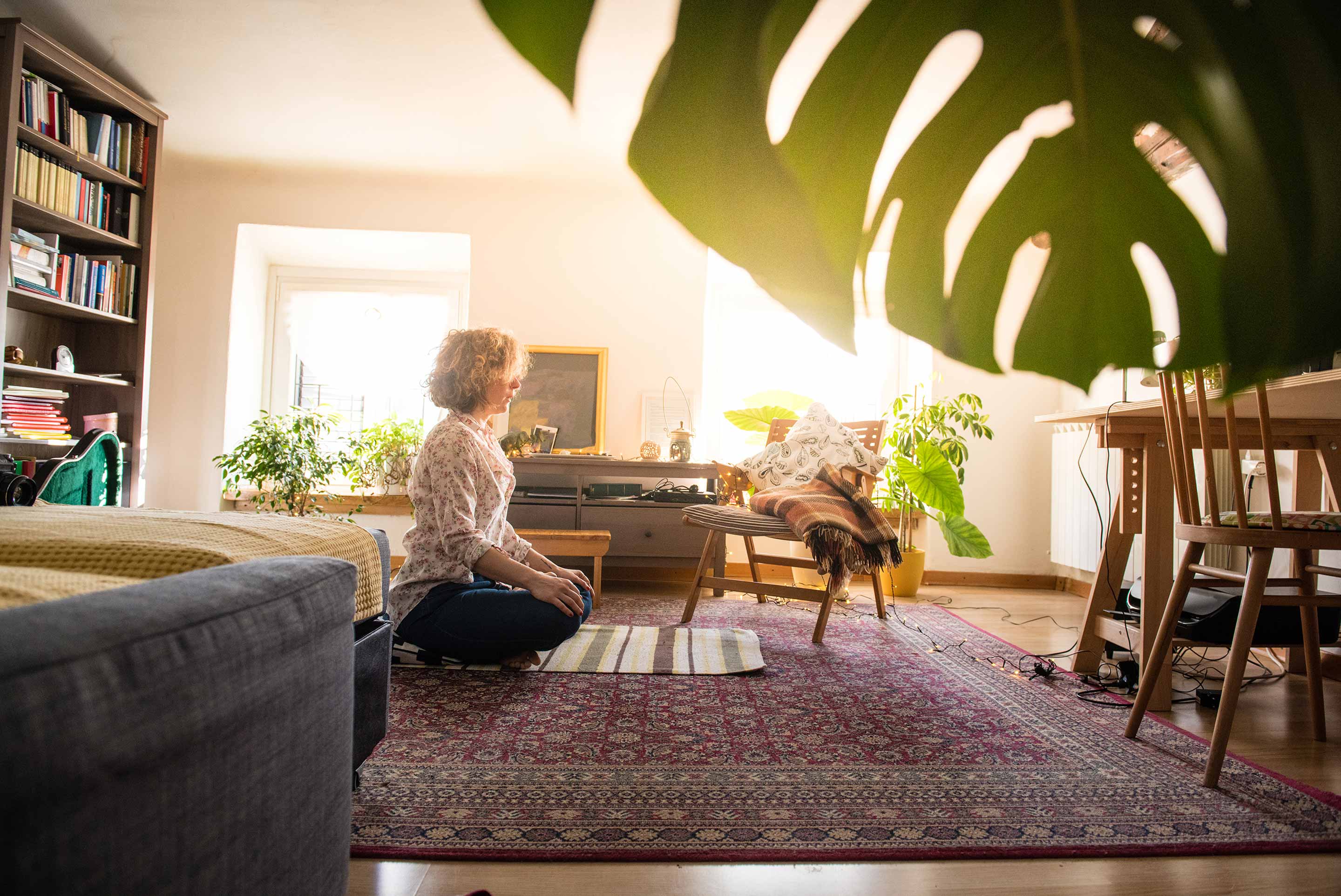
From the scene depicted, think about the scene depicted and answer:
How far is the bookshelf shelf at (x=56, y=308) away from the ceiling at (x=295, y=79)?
896mm

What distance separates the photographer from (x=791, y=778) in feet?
4.63

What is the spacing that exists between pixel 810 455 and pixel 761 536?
19.6 inches

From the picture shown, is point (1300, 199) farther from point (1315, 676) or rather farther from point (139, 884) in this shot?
point (1315, 676)

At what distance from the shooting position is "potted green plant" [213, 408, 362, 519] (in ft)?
13.2

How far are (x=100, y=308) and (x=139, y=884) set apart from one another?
3638 mm

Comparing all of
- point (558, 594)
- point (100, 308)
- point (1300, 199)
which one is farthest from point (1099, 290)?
point (100, 308)

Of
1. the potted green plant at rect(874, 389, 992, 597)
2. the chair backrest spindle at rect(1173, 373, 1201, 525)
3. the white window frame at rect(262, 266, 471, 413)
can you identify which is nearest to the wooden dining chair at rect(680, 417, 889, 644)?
the potted green plant at rect(874, 389, 992, 597)

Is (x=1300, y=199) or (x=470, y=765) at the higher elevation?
(x=1300, y=199)

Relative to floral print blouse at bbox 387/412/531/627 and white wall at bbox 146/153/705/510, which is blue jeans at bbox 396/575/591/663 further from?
white wall at bbox 146/153/705/510

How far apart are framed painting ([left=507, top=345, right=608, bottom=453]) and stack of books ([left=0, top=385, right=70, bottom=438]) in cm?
191

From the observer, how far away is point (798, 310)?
0.44 ft

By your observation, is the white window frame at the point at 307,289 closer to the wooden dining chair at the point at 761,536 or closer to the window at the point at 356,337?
the window at the point at 356,337

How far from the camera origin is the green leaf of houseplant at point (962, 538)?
145 inches

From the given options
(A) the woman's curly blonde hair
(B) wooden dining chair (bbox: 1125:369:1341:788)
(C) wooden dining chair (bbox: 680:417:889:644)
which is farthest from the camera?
(C) wooden dining chair (bbox: 680:417:889:644)
